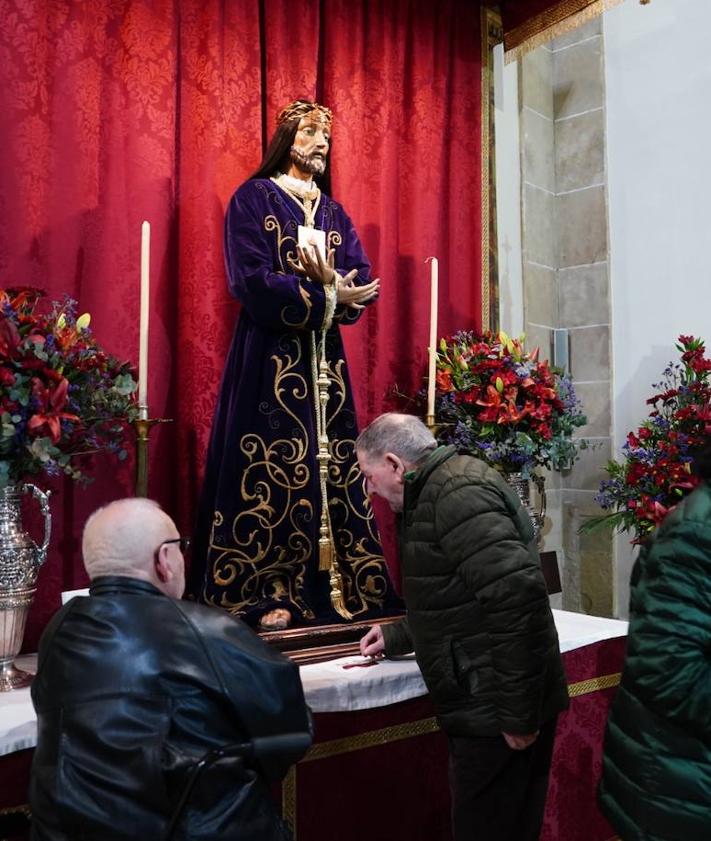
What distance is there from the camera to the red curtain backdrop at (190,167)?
2965mm

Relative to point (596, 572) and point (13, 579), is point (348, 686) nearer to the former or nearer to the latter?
point (13, 579)

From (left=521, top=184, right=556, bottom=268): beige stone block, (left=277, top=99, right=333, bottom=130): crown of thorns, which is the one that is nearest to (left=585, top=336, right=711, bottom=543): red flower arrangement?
(left=521, top=184, right=556, bottom=268): beige stone block

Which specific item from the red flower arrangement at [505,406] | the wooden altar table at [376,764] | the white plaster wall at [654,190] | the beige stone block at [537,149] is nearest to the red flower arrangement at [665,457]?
the red flower arrangement at [505,406]

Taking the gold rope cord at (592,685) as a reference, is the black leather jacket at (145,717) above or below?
above

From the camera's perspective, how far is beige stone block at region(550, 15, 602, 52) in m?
4.69

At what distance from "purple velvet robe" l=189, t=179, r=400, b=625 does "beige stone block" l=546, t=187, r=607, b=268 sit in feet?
7.08

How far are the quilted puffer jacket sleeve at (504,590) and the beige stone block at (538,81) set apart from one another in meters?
3.33

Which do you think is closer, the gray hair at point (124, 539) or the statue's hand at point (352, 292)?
the gray hair at point (124, 539)

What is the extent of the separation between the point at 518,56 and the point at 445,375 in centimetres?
183

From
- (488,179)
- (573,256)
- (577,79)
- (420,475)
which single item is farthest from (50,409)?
(577,79)

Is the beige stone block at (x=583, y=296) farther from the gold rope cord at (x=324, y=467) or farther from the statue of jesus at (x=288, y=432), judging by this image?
the gold rope cord at (x=324, y=467)

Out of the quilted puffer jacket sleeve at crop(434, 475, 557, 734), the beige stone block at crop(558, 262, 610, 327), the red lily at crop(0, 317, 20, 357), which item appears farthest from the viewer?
the beige stone block at crop(558, 262, 610, 327)

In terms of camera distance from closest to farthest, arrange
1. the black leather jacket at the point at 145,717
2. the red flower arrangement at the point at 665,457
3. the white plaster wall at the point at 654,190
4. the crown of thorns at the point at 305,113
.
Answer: the black leather jacket at the point at 145,717 → the crown of thorns at the point at 305,113 → the red flower arrangement at the point at 665,457 → the white plaster wall at the point at 654,190

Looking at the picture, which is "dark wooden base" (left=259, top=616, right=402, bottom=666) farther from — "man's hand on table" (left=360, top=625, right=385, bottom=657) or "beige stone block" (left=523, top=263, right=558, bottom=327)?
"beige stone block" (left=523, top=263, right=558, bottom=327)
